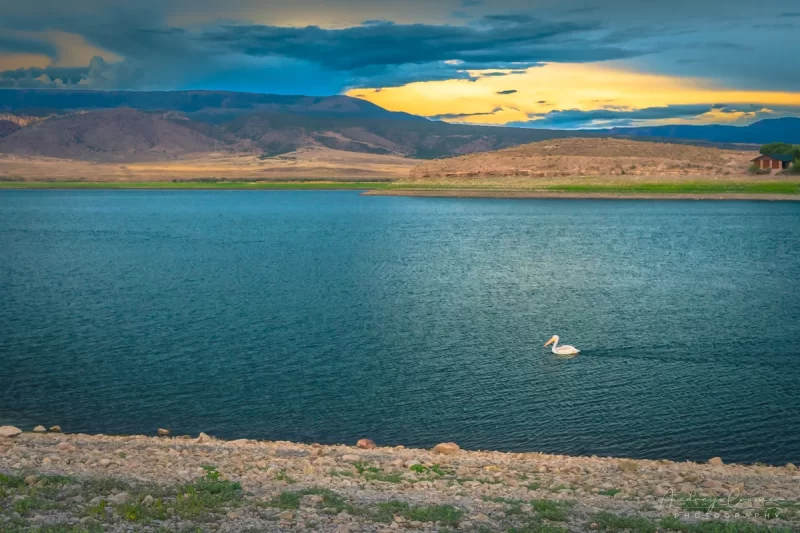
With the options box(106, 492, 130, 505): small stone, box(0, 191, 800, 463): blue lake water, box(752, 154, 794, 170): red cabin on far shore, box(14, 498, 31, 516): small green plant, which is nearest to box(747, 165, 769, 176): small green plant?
box(752, 154, 794, 170): red cabin on far shore

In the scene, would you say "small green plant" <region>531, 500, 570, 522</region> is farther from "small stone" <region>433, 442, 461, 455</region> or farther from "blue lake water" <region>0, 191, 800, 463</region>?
"blue lake water" <region>0, 191, 800, 463</region>

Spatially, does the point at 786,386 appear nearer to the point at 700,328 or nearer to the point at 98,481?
the point at 700,328

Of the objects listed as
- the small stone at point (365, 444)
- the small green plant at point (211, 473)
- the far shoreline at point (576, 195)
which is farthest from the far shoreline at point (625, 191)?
the small green plant at point (211, 473)

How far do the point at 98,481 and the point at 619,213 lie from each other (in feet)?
276

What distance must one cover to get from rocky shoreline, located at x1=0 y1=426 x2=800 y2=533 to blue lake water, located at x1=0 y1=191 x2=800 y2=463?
2.83 metres

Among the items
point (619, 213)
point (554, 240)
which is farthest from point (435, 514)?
point (619, 213)

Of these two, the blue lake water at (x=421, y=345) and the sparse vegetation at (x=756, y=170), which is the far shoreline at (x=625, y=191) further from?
the blue lake water at (x=421, y=345)

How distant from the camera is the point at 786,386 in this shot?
795 inches

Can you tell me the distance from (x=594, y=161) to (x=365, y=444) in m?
125

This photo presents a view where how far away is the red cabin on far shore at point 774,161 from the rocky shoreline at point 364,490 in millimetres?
116312

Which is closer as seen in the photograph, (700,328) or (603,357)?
(603,357)

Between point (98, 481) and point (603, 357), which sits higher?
point (98, 481)

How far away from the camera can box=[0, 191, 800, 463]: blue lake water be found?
17.7m

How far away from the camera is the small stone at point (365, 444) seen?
15388 millimetres
